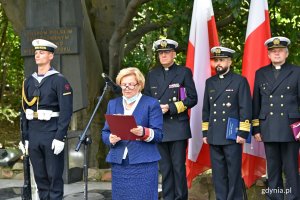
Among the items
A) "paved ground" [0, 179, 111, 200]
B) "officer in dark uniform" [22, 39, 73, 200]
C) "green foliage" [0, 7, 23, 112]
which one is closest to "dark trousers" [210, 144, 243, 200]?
"paved ground" [0, 179, 111, 200]

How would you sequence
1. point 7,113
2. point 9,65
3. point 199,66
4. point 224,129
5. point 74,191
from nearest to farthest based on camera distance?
point 224,129
point 199,66
point 74,191
point 7,113
point 9,65

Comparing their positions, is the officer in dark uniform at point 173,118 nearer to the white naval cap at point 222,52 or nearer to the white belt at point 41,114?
the white naval cap at point 222,52

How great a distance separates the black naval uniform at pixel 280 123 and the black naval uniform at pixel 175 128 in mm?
720

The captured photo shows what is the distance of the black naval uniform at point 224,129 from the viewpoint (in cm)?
614

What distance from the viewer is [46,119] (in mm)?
5879

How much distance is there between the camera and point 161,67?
6.61m

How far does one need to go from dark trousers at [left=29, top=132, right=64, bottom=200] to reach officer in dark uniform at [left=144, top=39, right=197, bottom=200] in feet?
3.62

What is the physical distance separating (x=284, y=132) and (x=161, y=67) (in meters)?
1.45

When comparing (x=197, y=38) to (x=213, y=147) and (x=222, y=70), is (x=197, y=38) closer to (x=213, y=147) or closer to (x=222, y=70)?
(x=222, y=70)

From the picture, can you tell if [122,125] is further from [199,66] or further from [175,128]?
[199,66]

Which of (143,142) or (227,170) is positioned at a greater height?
(143,142)

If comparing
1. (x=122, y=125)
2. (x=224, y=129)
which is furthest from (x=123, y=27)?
(x=122, y=125)

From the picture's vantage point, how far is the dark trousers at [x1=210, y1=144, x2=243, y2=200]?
6.15 m

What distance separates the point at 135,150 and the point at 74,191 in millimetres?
2938
